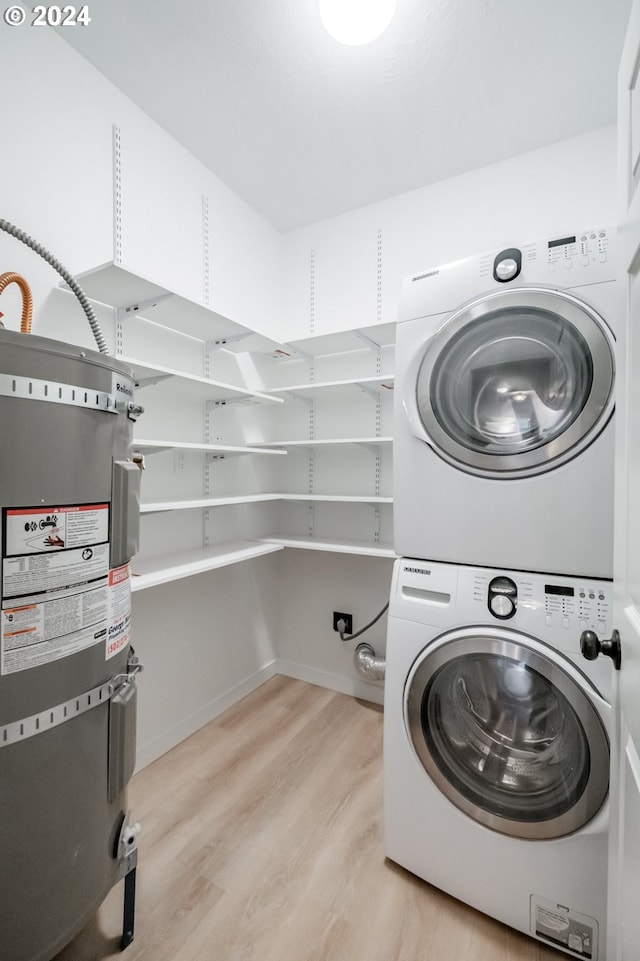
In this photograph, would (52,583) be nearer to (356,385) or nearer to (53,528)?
(53,528)

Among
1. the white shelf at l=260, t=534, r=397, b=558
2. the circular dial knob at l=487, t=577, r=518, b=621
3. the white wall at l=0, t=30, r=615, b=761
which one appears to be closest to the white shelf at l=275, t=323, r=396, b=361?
the white wall at l=0, t=30, r=615, b=761

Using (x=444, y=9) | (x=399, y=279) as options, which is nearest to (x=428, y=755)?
(x=399, y=279)

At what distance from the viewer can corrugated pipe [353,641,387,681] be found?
2.13 metres

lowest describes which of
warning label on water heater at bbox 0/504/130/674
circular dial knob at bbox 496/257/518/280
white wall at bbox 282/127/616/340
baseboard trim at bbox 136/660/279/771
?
baseboard trim at bbox 136/660/279/771

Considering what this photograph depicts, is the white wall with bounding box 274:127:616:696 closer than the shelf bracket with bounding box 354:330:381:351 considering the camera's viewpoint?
Yes

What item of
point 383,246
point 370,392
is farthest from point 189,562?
point 383,246

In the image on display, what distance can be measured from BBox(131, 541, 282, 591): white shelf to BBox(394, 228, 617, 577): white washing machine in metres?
0.80

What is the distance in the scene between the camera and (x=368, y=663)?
2168 millimetres

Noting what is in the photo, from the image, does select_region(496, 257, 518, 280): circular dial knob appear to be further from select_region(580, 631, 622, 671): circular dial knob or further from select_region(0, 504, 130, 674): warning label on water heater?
select_region(0, 504, 130, 674): warning label on water heater

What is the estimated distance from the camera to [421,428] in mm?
1281

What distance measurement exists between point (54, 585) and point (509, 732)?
118 cm

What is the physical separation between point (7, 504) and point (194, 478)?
4.07 ft

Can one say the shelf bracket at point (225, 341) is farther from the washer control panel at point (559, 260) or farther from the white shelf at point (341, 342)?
the washer control panel at point (559, 260)

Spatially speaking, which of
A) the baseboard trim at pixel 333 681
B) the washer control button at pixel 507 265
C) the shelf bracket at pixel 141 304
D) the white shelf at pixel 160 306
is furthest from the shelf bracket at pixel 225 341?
the baseboard trim at pixel 333 681
